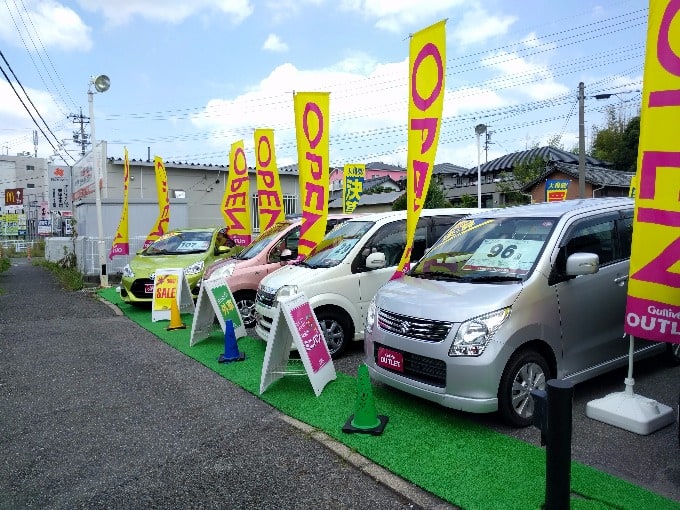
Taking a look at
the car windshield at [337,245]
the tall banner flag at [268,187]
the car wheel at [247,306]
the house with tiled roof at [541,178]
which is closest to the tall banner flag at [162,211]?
the tall banner flag at [268,187]

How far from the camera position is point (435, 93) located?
5.32 metres

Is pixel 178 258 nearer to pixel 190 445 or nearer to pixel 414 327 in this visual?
pixel 190 445

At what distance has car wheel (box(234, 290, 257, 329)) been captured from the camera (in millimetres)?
7862

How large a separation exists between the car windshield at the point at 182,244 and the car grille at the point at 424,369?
285 inches

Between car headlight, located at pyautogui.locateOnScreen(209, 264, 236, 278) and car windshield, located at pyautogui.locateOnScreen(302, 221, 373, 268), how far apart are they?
1612mm

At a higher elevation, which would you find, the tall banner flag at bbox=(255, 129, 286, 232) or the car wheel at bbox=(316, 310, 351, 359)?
the tall banner flag at bbox=(255, 129, 286, 232)

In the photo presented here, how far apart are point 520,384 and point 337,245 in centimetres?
319

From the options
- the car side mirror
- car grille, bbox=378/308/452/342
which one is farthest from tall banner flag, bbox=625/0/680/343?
the car side mirror

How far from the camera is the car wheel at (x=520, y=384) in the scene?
12.5 ft

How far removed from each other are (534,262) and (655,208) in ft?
3.09

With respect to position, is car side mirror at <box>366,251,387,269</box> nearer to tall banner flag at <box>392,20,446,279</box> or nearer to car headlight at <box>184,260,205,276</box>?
tall banner flag at <box>392,20,446,279</box>

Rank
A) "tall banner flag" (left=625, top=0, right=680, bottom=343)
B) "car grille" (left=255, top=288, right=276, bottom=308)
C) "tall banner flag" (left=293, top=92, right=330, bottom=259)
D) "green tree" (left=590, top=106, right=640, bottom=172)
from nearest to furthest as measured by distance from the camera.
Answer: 1. "tall banner flag" (left=625, top=0, right=680, bottom=343)
2. "car grille" (left=255, top=288, right=276, bottom=308)
3. "tall banner flag" (left=293, top=92, right=330, bottom=259)
4. "green tree" (left=590, top=106, right=640, bottom=172)

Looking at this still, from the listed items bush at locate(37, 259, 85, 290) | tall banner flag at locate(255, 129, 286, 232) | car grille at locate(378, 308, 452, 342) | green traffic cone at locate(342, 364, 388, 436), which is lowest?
bush at locate(37, 259, 85, 290)

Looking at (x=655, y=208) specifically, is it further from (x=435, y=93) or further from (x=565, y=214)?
(x=435, y=93)
